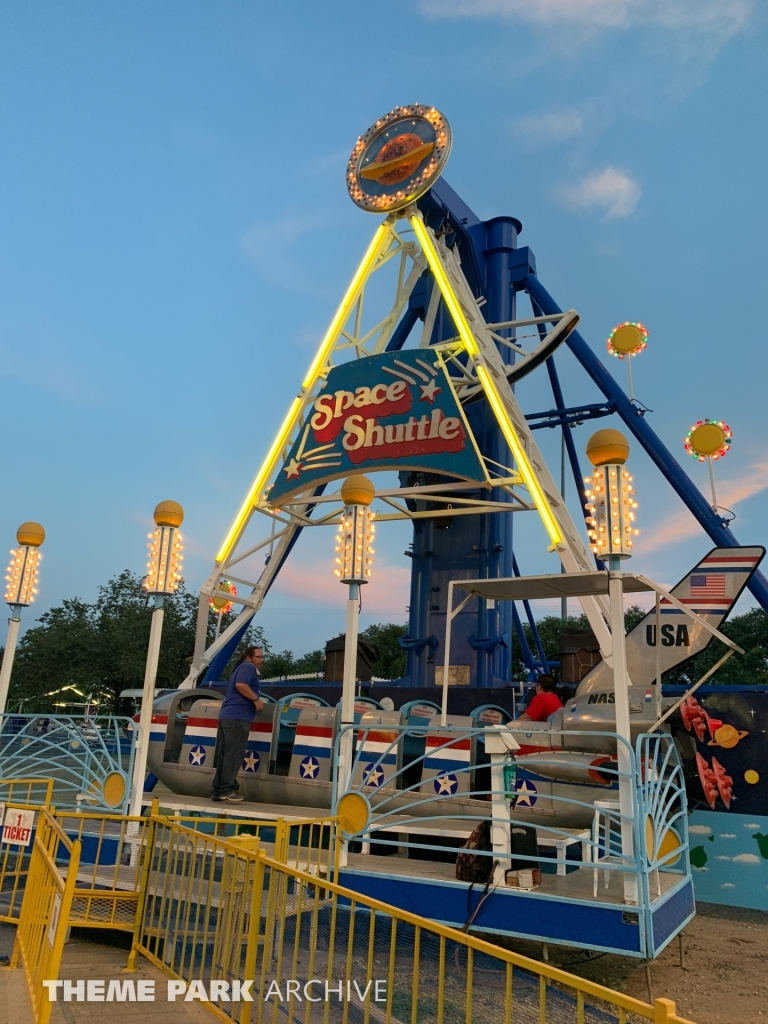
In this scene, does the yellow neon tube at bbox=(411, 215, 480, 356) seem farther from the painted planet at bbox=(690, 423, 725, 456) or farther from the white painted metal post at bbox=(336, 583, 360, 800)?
the white painted metal post at bbox=(336, 583, 360, 800)

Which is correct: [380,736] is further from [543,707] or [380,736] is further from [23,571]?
[23,571]

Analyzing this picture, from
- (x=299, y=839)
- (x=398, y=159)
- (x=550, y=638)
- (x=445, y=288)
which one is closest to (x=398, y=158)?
(x=398, y=159)

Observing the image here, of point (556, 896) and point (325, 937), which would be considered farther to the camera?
point (325, 937)

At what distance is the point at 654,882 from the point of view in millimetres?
6547

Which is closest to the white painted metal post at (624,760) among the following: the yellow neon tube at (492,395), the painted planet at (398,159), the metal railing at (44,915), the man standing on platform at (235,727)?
the metal railing at (44,915)

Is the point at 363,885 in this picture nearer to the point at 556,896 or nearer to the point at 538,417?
the point at 556,896

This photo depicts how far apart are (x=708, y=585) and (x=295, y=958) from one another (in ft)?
23.8

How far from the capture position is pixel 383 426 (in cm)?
1484

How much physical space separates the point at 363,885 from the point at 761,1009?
10.5 feet

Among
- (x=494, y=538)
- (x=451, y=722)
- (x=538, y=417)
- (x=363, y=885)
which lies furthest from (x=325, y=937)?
(x=538, y=417)

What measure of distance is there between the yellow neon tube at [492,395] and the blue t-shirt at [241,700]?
231 inches

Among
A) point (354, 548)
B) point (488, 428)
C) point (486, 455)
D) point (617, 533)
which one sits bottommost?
point (617, 533)

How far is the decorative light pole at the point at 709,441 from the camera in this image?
1317 cm

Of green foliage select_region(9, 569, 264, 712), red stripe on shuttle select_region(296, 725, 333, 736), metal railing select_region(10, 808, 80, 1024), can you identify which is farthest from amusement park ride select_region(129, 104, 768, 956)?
green foliage select_region(9, 569, 264, 712)
